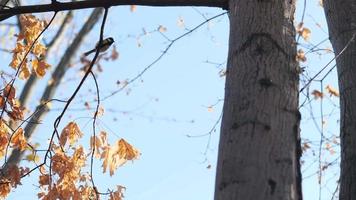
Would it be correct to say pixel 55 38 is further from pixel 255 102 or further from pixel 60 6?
pixel 255 102

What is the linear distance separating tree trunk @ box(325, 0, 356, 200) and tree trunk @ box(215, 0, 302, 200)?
79 centimetres

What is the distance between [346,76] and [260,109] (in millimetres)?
1232

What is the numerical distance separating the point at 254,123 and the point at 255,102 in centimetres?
7

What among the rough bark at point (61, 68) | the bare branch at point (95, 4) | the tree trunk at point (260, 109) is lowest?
the tree trunk at point (260, 109)

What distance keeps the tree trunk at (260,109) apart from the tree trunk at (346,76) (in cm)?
79

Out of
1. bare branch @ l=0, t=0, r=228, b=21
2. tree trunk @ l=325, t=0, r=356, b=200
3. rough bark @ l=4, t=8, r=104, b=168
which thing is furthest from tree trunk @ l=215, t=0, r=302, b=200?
rough bark @ l=4, t=8, r=104, b=168

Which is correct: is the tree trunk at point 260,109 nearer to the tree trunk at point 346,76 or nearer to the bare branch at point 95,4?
the bare branch at point 95,4

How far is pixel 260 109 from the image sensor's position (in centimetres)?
134

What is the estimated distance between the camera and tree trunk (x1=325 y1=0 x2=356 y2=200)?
2.12 metres

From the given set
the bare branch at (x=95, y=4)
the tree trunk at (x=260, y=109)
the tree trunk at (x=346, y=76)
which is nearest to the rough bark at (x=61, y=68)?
the bare branch at (x=95, y=4)

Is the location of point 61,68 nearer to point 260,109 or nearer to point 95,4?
point 95,4

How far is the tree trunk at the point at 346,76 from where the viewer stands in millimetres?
2119

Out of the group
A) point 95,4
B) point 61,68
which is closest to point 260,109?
point 95,4

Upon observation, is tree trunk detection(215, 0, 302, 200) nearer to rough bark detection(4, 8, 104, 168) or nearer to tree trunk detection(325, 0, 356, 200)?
tree trunk detection(325, 0, 356, 200)
